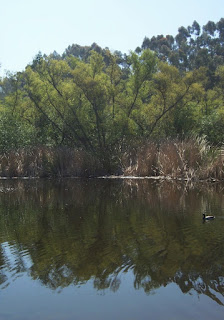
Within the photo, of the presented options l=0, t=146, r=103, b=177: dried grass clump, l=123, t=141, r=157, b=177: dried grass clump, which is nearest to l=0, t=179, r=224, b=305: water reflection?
l=123, t=141, r=157, b=177: dried grass clump

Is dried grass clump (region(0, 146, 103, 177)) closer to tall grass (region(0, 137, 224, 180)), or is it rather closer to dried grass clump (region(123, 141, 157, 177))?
tall grass (region(0, 137, 224, 180))

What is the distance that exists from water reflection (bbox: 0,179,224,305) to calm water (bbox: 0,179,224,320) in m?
0.01

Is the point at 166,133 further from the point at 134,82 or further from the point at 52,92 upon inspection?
the point at 52,92

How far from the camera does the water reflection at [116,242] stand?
5180 mm

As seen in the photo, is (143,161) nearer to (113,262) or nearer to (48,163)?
(48,163)

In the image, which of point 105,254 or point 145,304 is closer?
point 145,304

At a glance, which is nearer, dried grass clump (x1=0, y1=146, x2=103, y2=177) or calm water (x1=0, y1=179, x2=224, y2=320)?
calm water (x1=0, y1=179, x2=224, y2=320)

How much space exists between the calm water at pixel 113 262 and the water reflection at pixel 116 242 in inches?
0.5

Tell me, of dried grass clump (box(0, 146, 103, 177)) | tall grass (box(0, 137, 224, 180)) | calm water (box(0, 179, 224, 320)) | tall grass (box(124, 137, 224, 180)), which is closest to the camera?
calm water (box(0, 179, 224, 320))

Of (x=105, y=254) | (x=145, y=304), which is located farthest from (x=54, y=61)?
(x=145, y=304)

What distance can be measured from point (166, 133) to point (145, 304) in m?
19.8

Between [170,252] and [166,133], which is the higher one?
[166,133]

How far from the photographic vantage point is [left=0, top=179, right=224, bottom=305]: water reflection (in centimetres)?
518

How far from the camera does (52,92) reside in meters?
23.5
